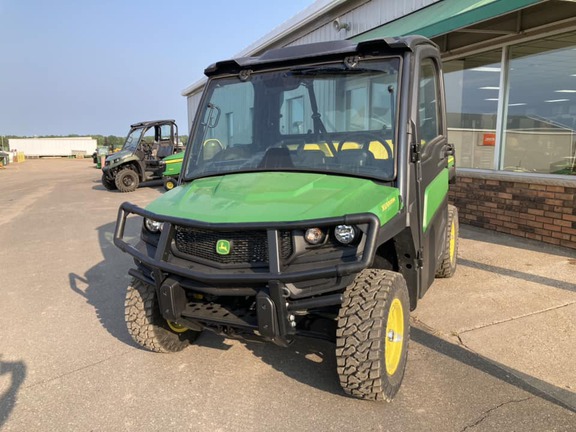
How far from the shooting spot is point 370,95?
321 centimetres

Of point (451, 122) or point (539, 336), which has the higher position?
point (451, 122)

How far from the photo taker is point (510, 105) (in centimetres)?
Result: 730

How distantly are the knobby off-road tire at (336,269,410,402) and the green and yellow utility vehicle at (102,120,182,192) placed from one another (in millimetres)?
13893

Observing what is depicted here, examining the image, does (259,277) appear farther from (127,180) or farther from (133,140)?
(133,140)

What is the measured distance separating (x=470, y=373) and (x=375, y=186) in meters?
1.47

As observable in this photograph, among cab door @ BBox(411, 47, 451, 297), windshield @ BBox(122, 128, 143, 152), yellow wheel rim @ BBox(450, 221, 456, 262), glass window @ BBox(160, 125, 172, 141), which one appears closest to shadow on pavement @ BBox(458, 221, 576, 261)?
yellow wheel rim @ BBox(450, 221, 456, 262)

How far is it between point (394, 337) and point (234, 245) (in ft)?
3.84

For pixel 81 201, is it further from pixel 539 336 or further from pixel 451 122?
pixel 539 336

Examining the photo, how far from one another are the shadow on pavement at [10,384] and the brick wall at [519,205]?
635 centimetres

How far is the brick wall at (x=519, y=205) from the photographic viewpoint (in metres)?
6.14

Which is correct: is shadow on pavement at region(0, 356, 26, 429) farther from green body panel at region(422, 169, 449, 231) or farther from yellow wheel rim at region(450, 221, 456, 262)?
yellow wheel rim at region(450, 221, 456, 262)

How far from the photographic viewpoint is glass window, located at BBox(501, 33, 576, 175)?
654 centimetres

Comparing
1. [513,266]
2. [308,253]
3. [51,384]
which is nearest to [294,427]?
[308,253]

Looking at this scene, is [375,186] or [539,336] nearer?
[375,186]
